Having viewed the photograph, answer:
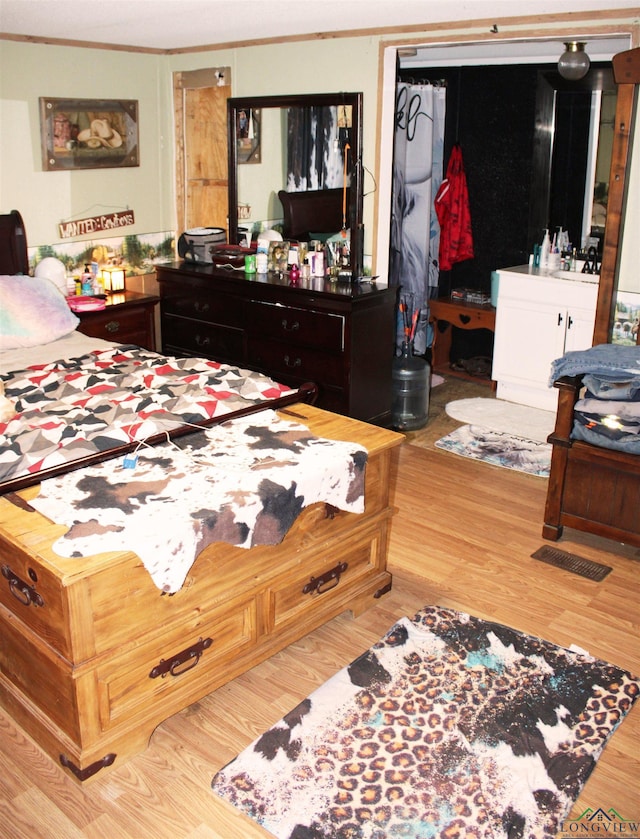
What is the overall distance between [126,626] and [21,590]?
31cm

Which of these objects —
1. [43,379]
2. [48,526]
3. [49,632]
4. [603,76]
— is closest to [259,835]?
[49,632]

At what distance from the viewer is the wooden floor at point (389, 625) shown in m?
2.17

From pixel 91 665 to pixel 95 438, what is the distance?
0.77 metres

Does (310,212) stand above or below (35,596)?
above

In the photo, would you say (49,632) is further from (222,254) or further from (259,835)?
(222,254)

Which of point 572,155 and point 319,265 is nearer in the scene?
point 319,265

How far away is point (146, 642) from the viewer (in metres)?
2.25

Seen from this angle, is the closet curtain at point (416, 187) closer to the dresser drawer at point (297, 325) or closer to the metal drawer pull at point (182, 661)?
the dresser drawer at point (297, 325)

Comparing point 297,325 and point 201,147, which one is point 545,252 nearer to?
point 297,325

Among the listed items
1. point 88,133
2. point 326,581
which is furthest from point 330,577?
point 88,133

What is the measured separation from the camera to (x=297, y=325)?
179 inches

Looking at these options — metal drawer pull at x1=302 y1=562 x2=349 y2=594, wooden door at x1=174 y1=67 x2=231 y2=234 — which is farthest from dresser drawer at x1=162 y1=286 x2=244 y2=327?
metal drawer pull at x1=302 y1=562 x2=349 y2=594

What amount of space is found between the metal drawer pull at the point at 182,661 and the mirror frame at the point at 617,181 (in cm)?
248

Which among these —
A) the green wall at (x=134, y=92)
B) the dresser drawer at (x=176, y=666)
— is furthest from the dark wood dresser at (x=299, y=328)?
the dresser drawer at (x=176, y=666)
